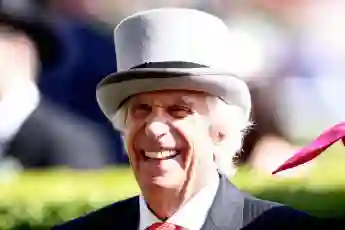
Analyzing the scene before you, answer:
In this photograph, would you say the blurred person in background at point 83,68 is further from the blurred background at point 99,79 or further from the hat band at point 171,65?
the hat band at point 171,65

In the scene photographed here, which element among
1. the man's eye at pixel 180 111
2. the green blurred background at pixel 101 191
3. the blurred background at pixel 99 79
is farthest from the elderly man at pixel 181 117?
the blurred background at pixel 99 79

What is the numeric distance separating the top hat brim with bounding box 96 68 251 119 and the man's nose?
85mm

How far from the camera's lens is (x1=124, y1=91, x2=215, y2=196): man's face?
200cm

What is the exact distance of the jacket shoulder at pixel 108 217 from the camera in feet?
7.32

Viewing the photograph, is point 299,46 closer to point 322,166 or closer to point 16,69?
point 322,166

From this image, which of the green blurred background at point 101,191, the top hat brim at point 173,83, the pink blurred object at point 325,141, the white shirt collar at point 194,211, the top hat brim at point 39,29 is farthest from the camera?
the top hat brim at point 39,29

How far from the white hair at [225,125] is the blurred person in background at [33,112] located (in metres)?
1.54

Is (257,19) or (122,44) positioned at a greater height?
→ (122,44)

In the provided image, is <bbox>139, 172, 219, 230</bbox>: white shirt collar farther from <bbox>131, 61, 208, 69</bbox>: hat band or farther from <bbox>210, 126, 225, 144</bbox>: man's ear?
<bbox>131, 61, 208, 69</bbox>: hat band

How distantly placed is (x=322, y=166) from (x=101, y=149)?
3.31 feet

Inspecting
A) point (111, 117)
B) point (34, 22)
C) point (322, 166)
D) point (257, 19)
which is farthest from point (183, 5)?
point (111, 117)

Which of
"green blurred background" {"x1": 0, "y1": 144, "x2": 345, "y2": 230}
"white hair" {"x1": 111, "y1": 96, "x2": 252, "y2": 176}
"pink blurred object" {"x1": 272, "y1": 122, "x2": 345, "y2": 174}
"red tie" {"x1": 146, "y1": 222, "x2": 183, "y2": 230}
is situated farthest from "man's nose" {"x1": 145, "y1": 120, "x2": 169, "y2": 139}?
"green blurred background" {"x1": 0, "y1": 144, "x2": 345, "y2": 230}

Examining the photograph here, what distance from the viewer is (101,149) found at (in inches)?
145

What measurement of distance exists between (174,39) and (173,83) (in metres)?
0.13
